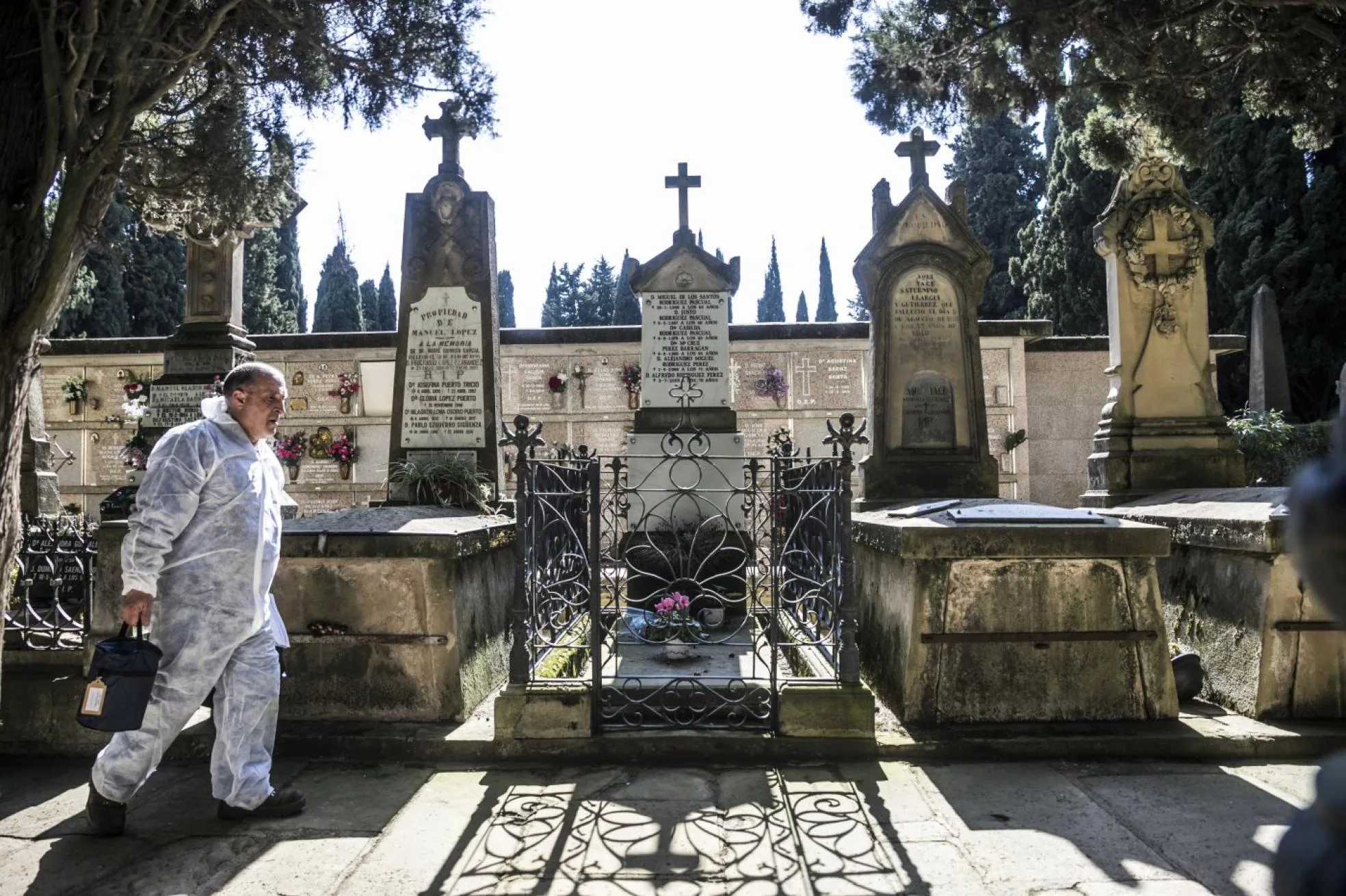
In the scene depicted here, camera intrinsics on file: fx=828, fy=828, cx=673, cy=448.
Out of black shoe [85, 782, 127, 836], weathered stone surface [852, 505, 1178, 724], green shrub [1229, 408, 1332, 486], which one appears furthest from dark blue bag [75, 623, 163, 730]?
green shrub [1229, 408, 1332, 486]

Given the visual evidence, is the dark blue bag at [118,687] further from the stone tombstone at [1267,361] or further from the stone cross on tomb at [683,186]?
the stone tombstone at [1267,361]

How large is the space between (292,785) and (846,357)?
1161 centimetres

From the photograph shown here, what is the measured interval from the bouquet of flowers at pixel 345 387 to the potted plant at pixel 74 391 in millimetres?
4080

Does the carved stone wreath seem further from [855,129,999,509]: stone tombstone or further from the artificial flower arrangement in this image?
the artificial flower arrangement

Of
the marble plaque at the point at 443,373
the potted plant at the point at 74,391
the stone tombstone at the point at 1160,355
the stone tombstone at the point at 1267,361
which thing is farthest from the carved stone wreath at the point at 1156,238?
the potted plant at the point at 74,391

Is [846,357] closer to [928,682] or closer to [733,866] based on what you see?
[928,682]

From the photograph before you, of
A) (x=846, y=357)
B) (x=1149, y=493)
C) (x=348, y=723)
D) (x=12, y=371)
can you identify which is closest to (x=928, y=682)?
(x=348, y=723)

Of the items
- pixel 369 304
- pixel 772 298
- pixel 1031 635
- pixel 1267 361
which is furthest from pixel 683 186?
pixel 772 298

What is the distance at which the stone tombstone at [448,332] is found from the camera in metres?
6.33

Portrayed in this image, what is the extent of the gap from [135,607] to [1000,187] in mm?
29291

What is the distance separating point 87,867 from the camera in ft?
9.12

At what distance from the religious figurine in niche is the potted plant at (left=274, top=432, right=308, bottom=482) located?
124mm

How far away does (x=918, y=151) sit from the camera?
7.27 m

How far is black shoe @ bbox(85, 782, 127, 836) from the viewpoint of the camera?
9.88 feet
